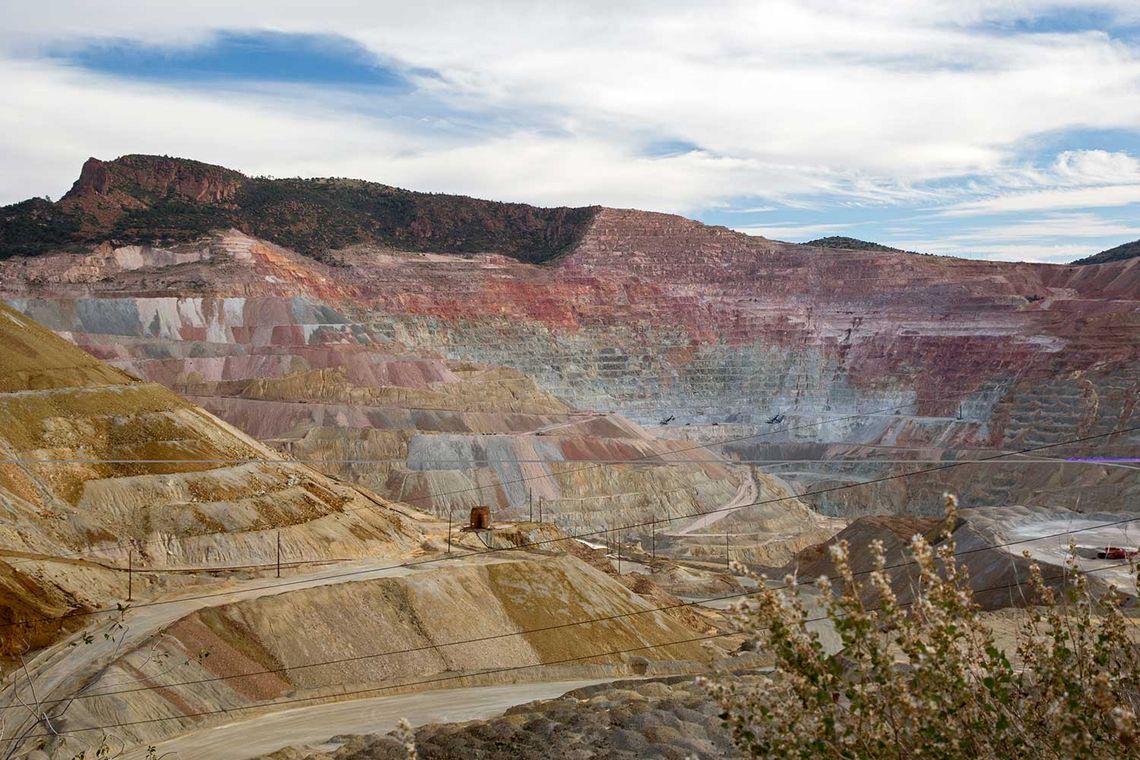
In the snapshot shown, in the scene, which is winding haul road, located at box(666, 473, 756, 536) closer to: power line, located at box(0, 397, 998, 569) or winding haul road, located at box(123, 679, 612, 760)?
power line, located at box(0, 397, 998, 569)

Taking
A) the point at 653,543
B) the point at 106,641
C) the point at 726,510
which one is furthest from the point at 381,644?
the point at 726,510

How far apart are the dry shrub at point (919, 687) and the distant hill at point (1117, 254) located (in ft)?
518

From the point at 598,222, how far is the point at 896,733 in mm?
159894

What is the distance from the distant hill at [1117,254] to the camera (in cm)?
15662

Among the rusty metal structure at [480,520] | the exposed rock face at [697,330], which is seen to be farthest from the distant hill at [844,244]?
the rusty metal structure at [480,520]

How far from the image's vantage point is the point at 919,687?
7629 millimetres

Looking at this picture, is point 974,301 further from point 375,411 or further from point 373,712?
point 373,712

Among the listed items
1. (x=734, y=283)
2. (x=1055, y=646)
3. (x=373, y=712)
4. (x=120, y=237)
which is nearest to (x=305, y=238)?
(x=120, y=237)

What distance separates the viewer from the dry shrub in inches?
287

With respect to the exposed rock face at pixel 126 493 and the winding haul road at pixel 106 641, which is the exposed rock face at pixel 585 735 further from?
the exposed rock face at pixel 126 493

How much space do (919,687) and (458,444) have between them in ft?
277

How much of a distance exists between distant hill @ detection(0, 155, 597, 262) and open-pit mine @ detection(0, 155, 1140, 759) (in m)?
0.69

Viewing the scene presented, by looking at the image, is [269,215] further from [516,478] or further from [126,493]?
[126,493]

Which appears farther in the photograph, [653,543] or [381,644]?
[653,543]
